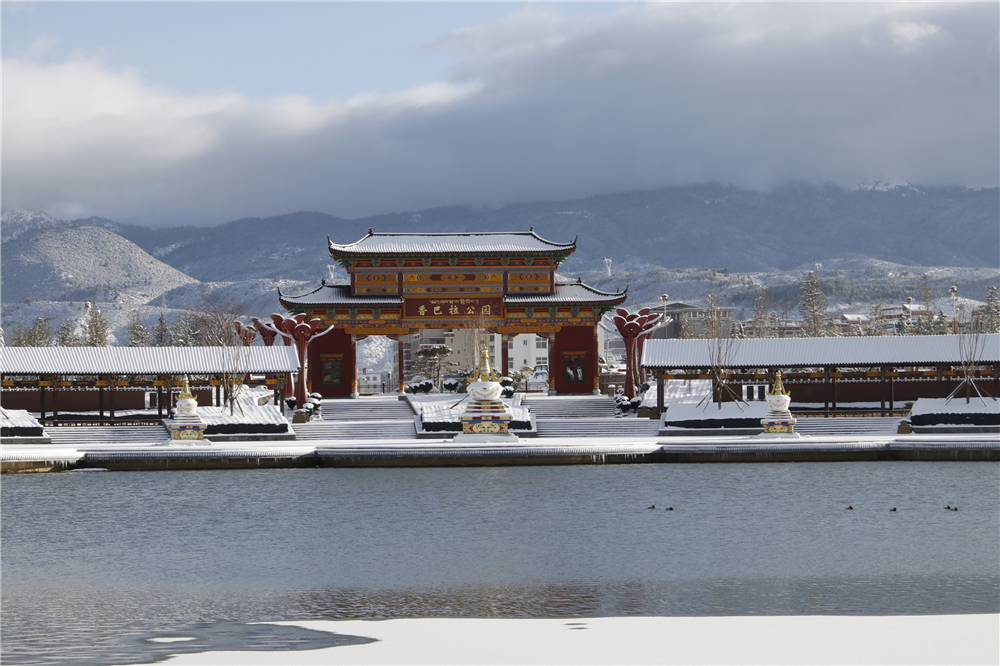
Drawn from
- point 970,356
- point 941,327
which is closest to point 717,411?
point 970,356

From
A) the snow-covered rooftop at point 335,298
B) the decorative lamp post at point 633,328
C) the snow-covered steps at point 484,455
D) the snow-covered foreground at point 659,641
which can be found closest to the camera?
the snow-covered foreground at point 659,641

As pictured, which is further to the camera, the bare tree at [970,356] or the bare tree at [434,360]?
the bare tree at [434,360]

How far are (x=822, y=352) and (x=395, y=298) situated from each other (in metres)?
21.2

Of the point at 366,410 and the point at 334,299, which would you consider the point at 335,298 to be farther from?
the point at 366,410

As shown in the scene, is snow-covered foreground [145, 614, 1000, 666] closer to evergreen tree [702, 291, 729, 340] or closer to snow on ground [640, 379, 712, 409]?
snow on ground [640, 379, 712, 409]

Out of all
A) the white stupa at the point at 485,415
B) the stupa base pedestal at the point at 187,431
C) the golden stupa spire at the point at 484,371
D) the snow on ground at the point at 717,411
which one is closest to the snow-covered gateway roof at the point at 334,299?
the golden stupa spire at the point at 484,371

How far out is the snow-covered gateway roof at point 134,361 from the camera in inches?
1727

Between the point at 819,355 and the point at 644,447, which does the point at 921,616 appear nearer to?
the point at 644,447

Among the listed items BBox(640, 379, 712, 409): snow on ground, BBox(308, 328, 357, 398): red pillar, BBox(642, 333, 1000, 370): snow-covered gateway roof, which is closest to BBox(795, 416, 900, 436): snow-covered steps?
BBox(642, 333, 1000, 370): snow-covered gateway roof

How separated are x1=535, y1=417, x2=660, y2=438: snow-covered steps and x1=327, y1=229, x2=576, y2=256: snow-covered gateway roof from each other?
1262cm

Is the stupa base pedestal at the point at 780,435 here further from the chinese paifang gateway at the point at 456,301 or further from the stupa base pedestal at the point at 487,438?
the chinese paifang gateway at the point at 456,301

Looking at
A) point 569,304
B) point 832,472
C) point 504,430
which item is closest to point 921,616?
point 832,472

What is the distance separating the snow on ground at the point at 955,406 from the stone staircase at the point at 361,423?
19508 millimetres

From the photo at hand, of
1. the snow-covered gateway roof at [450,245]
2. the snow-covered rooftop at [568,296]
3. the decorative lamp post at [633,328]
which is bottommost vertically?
the decorative lamp post at [633,328]
